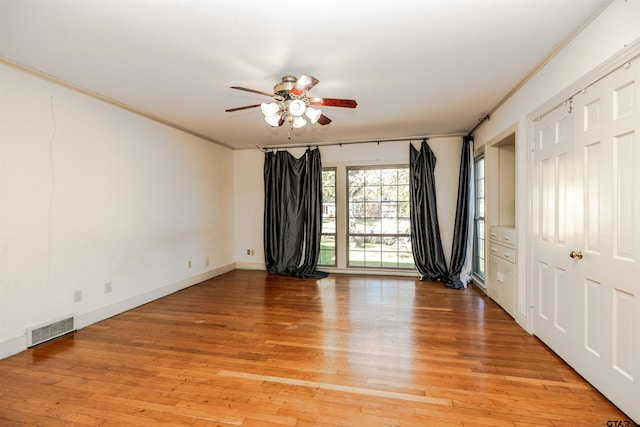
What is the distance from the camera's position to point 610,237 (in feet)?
6.34

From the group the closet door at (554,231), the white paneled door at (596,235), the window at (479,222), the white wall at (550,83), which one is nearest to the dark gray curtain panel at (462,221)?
the window at (479,222)

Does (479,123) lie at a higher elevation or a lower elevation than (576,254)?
higher

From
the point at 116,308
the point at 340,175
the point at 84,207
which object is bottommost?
the point at 116,308

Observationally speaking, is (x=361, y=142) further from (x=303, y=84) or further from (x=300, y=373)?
(x=300, y=373)

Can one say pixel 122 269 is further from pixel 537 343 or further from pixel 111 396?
pixel 537 343

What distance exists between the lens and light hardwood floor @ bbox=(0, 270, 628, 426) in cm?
186

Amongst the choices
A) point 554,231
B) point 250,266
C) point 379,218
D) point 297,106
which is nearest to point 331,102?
point 297,106

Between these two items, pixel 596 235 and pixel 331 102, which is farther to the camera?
pixel 331 102

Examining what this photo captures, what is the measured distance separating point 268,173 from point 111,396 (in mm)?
4480

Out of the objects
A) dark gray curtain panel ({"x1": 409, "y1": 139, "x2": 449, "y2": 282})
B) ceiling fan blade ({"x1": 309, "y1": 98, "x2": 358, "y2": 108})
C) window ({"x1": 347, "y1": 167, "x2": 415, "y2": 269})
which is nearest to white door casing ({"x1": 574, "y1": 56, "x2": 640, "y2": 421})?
ceiling fan blade ({"x1": 309, "y1": 98, "x2": 358, "y2": 108})

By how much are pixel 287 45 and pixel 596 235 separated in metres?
2.69

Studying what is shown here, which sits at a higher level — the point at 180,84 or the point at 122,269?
the point at 180,84

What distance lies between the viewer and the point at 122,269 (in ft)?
12.4

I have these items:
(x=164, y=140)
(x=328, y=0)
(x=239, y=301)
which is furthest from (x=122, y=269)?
(x=328, y=0)
